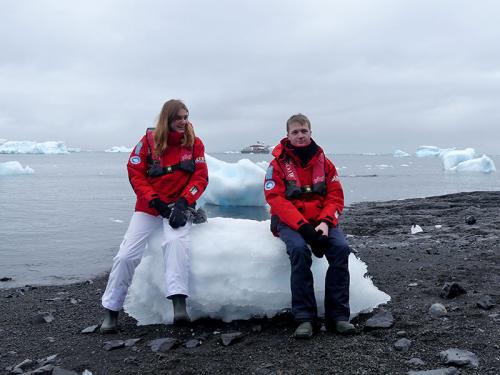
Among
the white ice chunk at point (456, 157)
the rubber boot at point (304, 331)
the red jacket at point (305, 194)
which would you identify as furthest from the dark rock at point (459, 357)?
the white ice chunk at point (456, 157)

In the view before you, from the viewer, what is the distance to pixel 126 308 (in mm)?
4645

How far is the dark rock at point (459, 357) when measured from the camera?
3117 millimetres

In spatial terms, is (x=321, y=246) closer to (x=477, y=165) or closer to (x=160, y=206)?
(x=160, y=206)

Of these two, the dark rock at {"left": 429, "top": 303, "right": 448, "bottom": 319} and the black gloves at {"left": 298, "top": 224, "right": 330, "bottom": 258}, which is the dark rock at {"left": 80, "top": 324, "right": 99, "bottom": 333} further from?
the dark rock at {"left": 429, "top": 303, "right": 448, "bottom": 319}

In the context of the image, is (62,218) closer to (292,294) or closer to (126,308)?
(126,308)

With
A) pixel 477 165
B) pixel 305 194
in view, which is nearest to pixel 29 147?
pixel 477 165

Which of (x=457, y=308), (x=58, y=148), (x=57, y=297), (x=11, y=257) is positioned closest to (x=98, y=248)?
(x=11, y=257)

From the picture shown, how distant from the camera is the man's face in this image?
4.44m

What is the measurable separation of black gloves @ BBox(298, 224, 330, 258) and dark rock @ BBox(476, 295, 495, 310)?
1474 millimetres

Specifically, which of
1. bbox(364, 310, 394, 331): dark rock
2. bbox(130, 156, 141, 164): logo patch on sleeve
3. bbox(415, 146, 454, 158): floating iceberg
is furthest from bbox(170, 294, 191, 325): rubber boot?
bbox(415, 146, 454, 158): floating iceberg

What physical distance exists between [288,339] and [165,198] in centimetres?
178

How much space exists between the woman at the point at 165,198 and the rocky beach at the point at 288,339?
408 millimetres

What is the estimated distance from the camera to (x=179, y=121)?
15.3ft

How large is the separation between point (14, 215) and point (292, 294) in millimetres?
15753
